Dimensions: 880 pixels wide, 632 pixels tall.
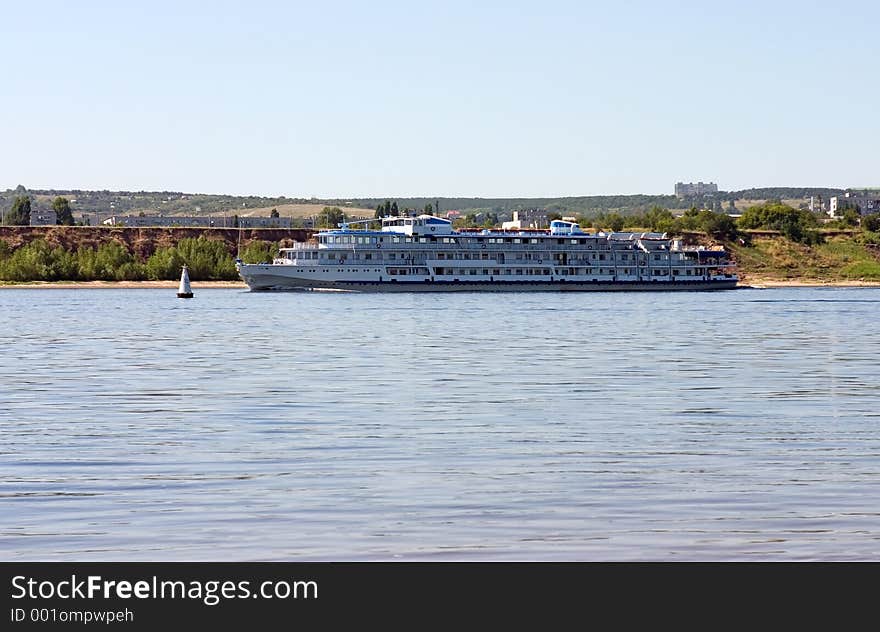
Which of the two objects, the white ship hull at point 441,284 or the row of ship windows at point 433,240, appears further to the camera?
the row of ship windows at point 433,240

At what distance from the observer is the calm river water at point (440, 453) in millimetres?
16547

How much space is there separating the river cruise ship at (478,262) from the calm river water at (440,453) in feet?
283

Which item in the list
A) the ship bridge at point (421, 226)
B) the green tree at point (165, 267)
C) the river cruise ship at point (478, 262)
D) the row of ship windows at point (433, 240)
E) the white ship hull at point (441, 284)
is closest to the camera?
the white ship hull at point (441, 284)

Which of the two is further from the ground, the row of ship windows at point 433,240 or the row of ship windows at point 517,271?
the row of ship windows at point 433,240

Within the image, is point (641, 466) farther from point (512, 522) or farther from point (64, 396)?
point (64, 396)

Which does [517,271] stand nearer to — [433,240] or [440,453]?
[433,240]

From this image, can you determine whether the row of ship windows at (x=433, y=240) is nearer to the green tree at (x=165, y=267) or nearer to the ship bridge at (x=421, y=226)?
the ship bridge at (x=421, y=226)

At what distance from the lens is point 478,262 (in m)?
147

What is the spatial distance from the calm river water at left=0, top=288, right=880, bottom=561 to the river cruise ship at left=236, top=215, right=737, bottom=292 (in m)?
86.3

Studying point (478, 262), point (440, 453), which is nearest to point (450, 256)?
point (478, 262)

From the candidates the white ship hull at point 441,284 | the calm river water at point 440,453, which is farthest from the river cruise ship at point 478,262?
the calm river water at point 440,453

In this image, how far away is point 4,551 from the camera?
15812 mm

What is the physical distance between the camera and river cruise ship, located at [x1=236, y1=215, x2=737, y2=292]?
139 m

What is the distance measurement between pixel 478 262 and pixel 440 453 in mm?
123474
